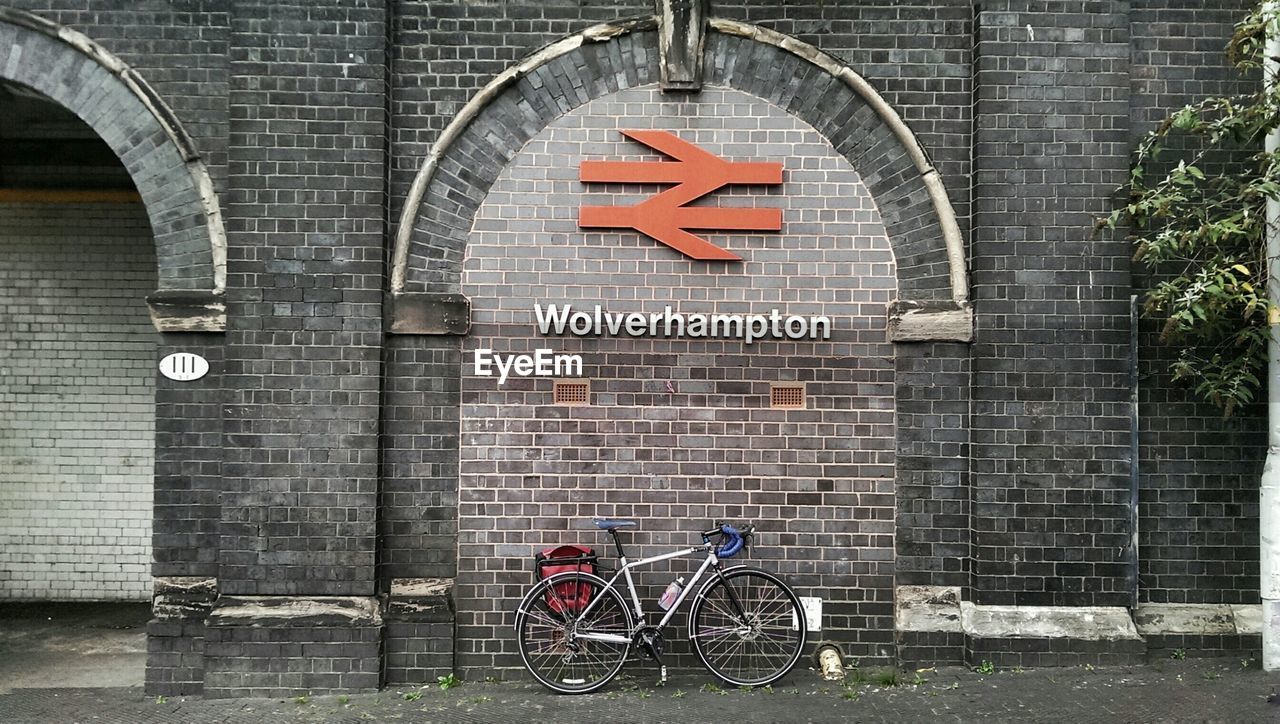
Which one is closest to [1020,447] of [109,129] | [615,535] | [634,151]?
[615,535]

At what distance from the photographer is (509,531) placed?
6.89 m

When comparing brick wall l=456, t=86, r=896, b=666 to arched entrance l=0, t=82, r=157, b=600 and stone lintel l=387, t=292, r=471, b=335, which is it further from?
arched entrance l=0, t=82, r=157, b=600

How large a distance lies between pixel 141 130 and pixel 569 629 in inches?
179

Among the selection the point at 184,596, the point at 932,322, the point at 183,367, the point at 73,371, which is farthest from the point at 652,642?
the point at 73,371

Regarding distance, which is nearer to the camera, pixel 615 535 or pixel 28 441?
pixel 615 535

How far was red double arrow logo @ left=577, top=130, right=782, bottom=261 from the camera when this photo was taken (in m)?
6.95

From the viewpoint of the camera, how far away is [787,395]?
6.98 metres

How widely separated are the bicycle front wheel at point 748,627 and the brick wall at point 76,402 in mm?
5699

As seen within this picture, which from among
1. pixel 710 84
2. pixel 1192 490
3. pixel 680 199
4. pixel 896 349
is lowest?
pixel 1192 490

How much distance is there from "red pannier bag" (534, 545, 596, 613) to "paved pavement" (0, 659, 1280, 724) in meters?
0.60

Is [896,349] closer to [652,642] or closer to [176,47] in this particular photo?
[652,642]

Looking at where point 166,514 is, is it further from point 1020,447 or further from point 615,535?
point 1020,447

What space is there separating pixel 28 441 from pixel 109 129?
3963 millimetres

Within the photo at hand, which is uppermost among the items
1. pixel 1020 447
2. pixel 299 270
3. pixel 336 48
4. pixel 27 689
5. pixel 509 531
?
pixel 336 48
